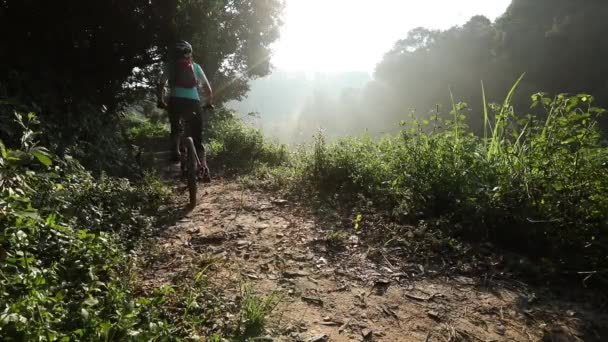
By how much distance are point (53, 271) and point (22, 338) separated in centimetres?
61

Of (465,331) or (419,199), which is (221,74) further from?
(465,331)

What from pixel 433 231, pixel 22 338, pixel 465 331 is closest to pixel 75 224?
pixel 22 338

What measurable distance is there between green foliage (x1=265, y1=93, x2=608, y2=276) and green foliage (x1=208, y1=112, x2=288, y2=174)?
3.79 metres

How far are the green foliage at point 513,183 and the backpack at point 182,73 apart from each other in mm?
2909

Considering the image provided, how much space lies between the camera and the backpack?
5.19 m

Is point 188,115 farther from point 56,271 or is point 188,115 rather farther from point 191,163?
point 56,271

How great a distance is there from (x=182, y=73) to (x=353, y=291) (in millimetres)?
4223

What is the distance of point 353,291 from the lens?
2.85m

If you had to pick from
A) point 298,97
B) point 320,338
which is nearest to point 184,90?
point 320,338

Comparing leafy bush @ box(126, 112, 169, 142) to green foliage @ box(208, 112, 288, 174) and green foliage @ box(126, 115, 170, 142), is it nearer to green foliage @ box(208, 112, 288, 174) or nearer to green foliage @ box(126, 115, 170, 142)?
green foliage @ box(126, 115, 170, 142)

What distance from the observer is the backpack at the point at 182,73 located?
5.19 metres

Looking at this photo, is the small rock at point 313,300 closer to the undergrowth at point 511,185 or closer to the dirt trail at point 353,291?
the dirt trail at point 353,291

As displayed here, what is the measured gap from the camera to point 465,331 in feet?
7.75

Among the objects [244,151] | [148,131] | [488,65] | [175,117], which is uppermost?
[488,65]
